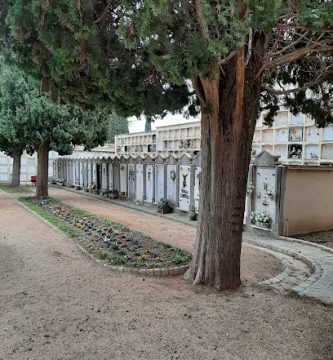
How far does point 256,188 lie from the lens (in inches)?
357

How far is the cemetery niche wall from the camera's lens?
848 centimetres

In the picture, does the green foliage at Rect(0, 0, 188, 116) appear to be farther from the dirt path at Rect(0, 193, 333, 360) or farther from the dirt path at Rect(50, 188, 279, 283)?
the dirt path at Rect(50, 188, 279, 283)

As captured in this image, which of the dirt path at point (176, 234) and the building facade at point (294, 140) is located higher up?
the building facade at point (294, 140)

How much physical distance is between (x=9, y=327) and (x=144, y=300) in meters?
1.36

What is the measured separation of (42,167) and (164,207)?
5367 millimetres

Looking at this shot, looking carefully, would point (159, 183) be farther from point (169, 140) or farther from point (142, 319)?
point (142, 319)

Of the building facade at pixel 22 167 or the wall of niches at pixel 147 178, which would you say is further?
the building facade at pixel 22 167

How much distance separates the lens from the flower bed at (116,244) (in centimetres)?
557

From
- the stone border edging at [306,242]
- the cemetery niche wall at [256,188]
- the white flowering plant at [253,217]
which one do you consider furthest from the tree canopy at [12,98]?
the stone border edging at [306,242]

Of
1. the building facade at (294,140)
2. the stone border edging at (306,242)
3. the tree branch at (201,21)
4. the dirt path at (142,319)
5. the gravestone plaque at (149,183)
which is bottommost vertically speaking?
the stone border edging at (306,242)

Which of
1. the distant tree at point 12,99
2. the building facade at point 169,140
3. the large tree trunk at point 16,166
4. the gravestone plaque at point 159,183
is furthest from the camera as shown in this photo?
the large tree trunk at point 16,166

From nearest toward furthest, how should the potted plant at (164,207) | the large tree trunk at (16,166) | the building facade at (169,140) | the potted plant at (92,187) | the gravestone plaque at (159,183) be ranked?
the potted plant at (164,207)
the gravestone plaque at (159,183)
the building facade at (169,140)
the potted plant at (92,187)
the large tree trunk at (16,166)

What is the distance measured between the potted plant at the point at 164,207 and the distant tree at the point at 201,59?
21.7 ft

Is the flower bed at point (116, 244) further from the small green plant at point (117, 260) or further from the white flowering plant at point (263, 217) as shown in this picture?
the white flowering plant at point (263, 217)
